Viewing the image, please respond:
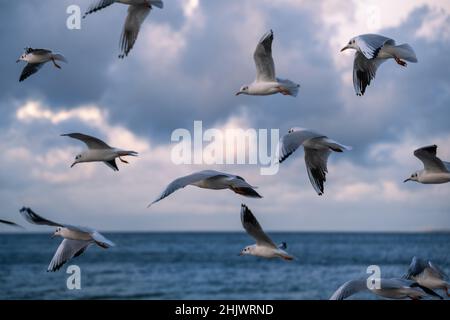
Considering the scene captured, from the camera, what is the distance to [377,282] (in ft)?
21.3

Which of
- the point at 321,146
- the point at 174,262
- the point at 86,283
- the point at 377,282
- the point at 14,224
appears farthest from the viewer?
the point at 174,262

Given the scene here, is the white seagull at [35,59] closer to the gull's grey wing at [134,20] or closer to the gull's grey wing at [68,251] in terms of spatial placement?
the gull's grey wing at [134,20]

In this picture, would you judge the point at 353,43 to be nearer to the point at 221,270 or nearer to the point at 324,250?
the point at 221,270

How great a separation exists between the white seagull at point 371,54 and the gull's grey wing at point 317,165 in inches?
24.5

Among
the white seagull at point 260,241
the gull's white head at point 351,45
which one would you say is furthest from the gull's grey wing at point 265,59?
the white seagull at point 260,241

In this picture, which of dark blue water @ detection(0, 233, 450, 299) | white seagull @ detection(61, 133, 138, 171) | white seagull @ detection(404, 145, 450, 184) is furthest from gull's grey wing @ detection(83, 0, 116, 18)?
dark blue water @ detection(0, 233, 450, 299)

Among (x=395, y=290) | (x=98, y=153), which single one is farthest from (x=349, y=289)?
(x=98, y=153)

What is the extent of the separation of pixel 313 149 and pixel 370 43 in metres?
1.27

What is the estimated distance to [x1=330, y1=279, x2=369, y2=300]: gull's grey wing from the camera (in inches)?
260

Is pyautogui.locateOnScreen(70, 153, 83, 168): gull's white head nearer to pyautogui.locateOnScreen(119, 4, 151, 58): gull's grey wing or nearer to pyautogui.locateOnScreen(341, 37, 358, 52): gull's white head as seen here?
pyautogui.locateOnScreen(119, 4, 151, 58): gull's grey wing

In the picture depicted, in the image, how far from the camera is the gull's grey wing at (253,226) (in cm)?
666

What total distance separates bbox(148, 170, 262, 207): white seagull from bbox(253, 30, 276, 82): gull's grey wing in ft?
4.34
